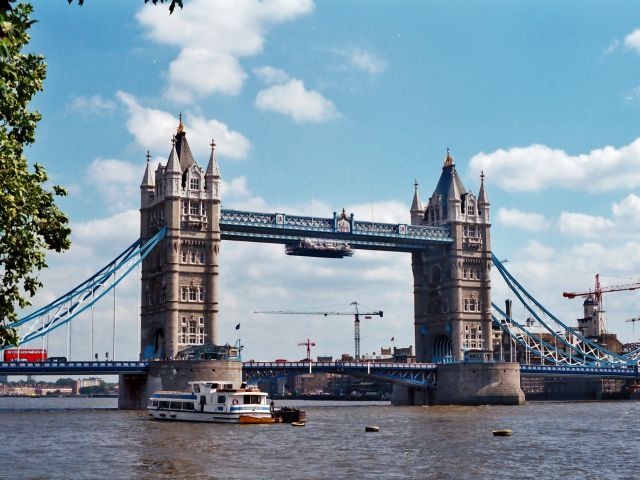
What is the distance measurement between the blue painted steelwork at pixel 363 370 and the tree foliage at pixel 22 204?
90.3 m

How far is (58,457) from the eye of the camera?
53.3 meters

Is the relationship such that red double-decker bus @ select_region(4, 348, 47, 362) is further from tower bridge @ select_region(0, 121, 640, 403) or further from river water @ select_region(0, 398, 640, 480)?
river water @ select_region(0, 398, 640, 480)

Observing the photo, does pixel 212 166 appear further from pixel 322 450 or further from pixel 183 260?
pixel 322 450

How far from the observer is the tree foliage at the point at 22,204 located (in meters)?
26.4

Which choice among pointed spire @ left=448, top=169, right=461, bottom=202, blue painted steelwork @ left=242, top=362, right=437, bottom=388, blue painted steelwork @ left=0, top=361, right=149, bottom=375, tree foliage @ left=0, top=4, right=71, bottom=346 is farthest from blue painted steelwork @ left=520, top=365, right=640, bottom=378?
tree foliage @ left=0, top=4, right=71, bottom=346

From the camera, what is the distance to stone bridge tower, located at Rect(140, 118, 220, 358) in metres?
118

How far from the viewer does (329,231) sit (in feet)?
423

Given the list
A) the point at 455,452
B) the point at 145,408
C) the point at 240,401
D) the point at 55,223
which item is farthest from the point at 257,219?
the point at 55,223

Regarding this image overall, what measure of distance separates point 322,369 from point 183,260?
2292 centimetres

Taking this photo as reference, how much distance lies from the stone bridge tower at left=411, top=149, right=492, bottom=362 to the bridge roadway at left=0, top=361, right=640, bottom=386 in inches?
319

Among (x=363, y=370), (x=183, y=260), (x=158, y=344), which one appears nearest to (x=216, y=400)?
(x=183, y=260)

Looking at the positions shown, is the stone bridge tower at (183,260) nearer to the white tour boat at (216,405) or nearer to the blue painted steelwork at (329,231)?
the blue painted steelwork at (329,231)

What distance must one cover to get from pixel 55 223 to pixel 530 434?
50.5m

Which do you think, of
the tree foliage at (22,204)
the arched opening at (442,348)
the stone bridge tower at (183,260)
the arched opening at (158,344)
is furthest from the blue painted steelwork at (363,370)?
the tree foliage at (22,204)
